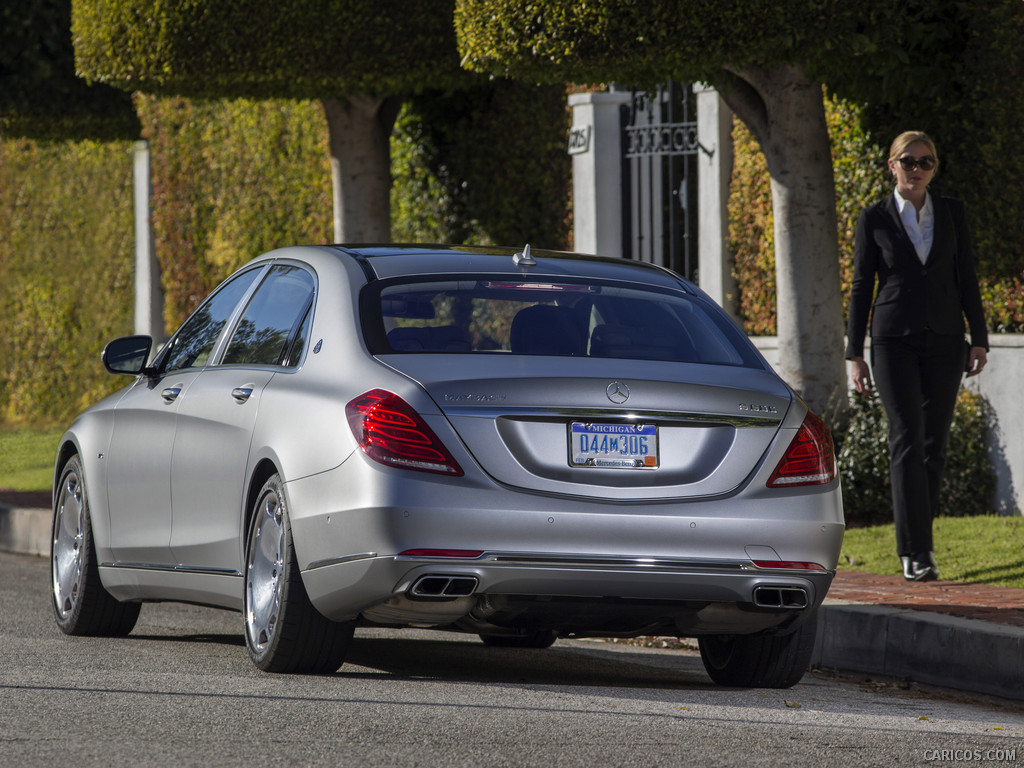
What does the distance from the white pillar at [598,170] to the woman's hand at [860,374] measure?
7.18 m

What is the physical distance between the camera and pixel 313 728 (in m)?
5.26

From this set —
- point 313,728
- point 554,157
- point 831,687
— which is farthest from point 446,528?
point 554,157

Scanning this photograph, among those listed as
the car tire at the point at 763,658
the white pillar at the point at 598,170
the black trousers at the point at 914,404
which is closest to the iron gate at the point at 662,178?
the white pillar at the point at 598,170

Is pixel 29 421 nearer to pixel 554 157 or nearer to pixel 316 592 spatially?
pixel 554 157

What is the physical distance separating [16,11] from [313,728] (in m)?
15.0

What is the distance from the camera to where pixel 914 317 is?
8.95 m

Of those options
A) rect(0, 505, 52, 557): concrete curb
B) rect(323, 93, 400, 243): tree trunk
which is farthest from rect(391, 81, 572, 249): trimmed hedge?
rect(0, 505, 52, 557): concrete curb

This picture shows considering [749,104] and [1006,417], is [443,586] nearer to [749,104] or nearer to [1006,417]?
[1006,417]

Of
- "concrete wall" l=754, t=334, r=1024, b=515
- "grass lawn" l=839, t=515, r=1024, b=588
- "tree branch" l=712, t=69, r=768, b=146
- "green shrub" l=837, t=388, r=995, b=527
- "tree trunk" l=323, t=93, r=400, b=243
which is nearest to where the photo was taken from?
"grass lawn" l=839, t=515, r=1024, b=588

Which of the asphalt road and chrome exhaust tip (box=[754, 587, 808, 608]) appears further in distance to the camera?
chrome exhaust tip (box=[754, 587, 808, 608])

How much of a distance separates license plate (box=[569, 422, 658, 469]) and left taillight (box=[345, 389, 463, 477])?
0.39 m

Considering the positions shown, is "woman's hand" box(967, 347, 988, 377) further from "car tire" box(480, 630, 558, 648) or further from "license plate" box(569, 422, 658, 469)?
"license plate" box(569, 422, 658, 469)

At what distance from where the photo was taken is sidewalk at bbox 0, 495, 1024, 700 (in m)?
6.95

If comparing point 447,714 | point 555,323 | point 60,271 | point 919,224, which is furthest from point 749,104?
point 60,271
